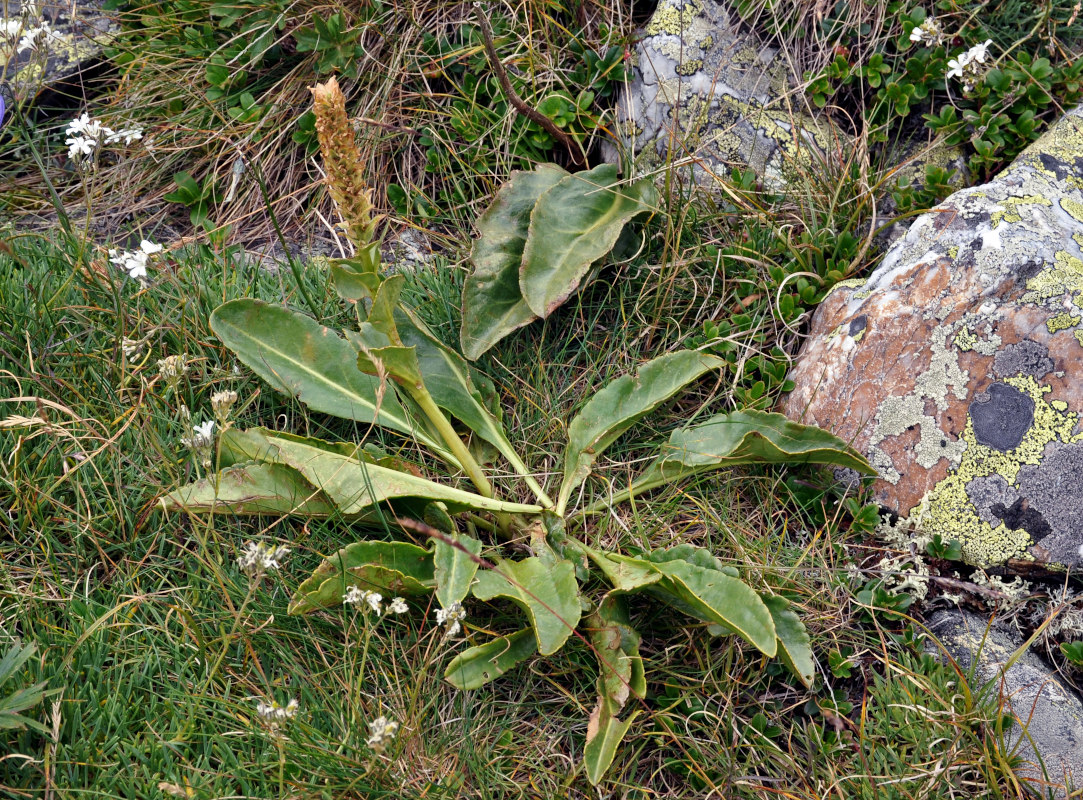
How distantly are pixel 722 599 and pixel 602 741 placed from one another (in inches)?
16.0

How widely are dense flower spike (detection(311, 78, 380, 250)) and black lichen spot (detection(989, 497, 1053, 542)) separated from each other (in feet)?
5.57

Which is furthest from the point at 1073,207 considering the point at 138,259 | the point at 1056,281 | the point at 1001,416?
the point at 138,259

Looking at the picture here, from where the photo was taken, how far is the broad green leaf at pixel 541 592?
1907mm

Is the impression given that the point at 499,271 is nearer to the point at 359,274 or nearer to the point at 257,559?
the point at 359,274

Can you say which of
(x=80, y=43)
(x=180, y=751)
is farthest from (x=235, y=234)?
(x=180, y=751)

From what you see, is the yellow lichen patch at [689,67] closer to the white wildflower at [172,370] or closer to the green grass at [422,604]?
the green grass at [422,604]

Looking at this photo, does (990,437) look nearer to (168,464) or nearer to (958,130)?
(958,130)

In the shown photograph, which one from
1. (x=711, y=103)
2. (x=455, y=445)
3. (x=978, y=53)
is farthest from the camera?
(x=711, y=103)

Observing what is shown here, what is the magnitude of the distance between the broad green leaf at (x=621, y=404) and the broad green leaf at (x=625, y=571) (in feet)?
0.71

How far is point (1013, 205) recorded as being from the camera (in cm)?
244

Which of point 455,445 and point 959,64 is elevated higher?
point 959,64

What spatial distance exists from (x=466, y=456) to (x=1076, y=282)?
64.9 inches

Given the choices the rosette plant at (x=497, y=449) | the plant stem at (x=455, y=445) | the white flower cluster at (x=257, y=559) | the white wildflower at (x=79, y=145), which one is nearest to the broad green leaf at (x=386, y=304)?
the rosette plant at (x=497, y=449)

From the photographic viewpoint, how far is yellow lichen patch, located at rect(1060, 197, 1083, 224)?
8.14ft
